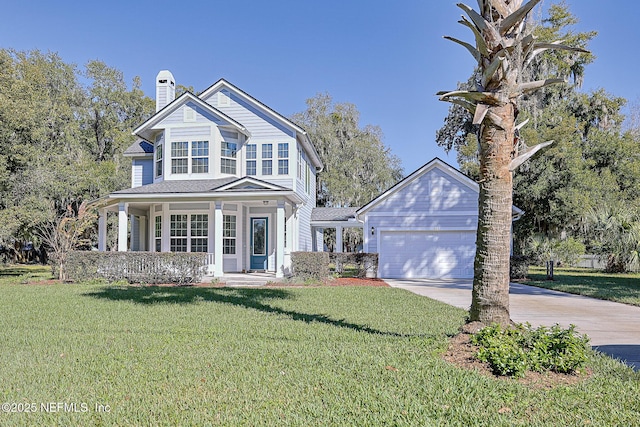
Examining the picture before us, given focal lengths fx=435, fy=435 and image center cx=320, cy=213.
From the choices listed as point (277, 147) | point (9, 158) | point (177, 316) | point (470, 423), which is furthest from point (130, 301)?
point (9, 158)

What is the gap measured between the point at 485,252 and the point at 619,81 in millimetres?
30675

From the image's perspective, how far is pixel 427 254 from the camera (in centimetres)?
1842

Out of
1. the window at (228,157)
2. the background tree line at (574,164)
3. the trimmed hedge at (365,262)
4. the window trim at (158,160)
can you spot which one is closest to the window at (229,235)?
the window at (228,157)

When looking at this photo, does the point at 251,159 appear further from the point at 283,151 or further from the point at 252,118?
the point at 252,118

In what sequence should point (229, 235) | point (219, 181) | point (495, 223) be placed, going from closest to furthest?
point (495, 223) < point (219, 181) < point (229, 235)

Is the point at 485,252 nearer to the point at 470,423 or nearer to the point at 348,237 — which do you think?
the point at 470,423

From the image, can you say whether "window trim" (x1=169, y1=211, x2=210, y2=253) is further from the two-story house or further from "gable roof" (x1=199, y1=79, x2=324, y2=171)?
"gable roof" (x1=199, y1=79, x2=324, y2=171)

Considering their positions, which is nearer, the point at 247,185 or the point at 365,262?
the point at 247,185

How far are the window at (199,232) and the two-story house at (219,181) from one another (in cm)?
4

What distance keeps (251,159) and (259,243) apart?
3630 mm

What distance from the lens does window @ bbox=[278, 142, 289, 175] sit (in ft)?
60.2

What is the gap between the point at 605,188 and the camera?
26.1 metres

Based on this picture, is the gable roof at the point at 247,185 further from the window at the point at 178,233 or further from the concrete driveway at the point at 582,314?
the concrete driveway at the point at 582,314

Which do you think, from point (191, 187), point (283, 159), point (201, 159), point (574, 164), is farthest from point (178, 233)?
point (574, 164)
